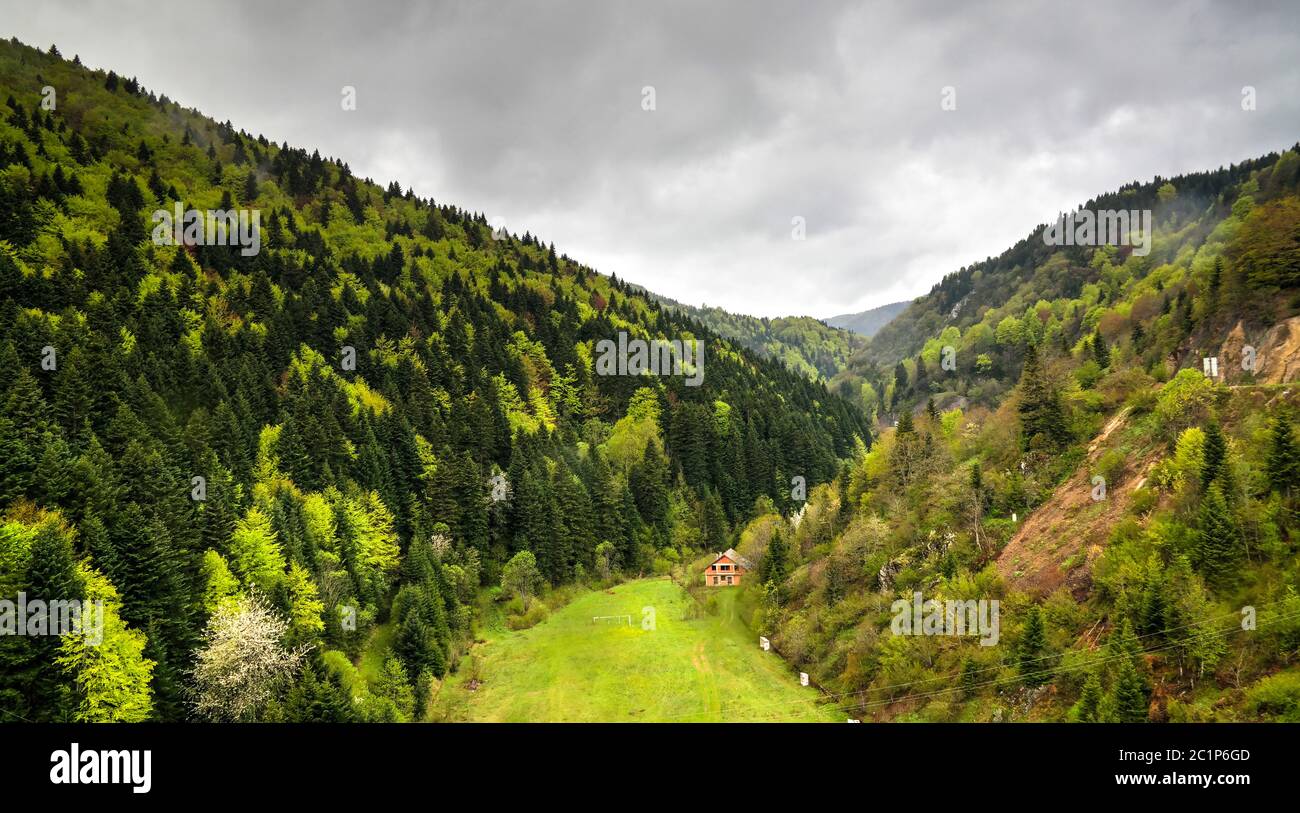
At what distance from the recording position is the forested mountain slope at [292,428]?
40.1 metres

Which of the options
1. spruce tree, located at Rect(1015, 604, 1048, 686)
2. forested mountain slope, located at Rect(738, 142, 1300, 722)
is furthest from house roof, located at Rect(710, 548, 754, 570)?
spruce tree, located at Rect(1015, 604, 1048, 686)

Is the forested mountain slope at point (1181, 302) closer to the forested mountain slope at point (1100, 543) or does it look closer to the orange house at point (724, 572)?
the forested mountain slope at point (1100, 543)

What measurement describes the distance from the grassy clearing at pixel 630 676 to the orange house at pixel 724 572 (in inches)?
396

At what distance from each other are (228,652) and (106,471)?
58.1 feet

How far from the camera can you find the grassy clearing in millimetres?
49906

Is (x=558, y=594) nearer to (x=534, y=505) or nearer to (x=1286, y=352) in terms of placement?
(x=534, y=505)

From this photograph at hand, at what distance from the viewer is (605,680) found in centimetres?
5522

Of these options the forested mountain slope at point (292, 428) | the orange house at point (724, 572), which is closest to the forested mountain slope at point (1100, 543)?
the orange house at point (724, 572)

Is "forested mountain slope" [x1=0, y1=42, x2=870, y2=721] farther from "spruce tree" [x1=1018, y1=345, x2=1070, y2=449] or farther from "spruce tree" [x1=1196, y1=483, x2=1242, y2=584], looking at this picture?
"spruce tree" [x1=1018, y1=345, x2=1070, y2=449]

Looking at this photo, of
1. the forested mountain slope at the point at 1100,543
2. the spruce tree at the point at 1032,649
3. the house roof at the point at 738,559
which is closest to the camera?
the forested mountain slope at the point at 1100,543

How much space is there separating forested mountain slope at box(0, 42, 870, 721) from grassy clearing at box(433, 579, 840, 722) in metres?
5.16

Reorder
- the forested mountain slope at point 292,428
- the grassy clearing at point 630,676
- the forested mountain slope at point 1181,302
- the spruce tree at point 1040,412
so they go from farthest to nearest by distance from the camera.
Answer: the spruce tree at point 1040,412 → the grassy clearing at point 630,676 → the forested mountain slope at point 1181,302 → the forested mountain slope at point 292,428

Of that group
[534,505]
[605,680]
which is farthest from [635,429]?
[605,680]

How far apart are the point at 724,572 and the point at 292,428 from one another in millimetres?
56228
